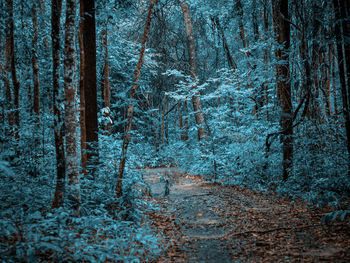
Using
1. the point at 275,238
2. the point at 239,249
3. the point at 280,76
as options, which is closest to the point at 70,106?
the point at 239,249

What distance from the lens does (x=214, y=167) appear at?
1259 cm

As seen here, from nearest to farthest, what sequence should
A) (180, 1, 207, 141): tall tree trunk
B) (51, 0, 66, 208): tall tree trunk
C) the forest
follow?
the forest → (51, 0, 66, 208): tall tree trunk → (180, 1, 207, 141): tall tree trunk

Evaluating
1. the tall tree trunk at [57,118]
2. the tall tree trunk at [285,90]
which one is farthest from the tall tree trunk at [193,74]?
the tall tree trunk at [57,118]

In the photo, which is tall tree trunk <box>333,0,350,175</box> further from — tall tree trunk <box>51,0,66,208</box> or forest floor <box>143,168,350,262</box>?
tall tree trunk <box>51,0,66,208</box>

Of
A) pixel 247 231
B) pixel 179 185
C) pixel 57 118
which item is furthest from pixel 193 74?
pixel 247 231

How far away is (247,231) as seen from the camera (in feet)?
18.3

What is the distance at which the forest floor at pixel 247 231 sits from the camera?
4.38 metres

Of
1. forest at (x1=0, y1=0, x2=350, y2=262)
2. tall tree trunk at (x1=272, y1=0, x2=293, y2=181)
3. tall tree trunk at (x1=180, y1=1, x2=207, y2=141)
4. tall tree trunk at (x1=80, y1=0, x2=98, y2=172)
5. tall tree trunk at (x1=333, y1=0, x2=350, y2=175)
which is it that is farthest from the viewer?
tall tree trunk at (x1=180, y1=1, x2=207, y2=141)

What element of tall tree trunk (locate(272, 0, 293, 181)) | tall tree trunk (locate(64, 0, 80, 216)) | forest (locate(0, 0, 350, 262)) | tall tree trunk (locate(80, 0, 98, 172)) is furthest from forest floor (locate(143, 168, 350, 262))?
tall tree trunk (locate(80, 0, 98, 172))

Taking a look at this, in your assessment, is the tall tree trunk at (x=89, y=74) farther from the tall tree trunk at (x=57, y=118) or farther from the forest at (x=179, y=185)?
the tall tree trunk at (x=57, y=118)

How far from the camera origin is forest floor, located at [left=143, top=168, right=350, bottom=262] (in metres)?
4.38

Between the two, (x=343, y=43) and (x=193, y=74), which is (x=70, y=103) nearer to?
(x=343, y=43)

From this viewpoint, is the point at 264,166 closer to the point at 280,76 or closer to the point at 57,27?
the point at 280,76

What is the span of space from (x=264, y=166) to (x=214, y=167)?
2.69 m
